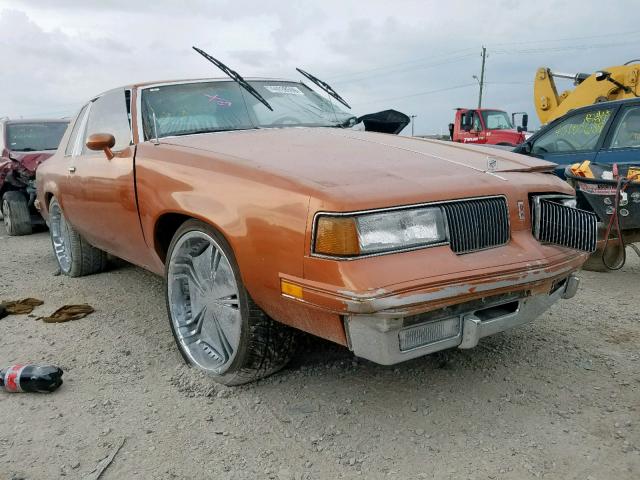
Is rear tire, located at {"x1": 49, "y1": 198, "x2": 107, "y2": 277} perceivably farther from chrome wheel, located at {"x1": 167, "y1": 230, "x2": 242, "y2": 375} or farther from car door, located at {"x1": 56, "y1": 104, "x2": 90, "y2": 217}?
chrome wheel, located at {"x1": 167, "y1": 230, "x2": 242, "y2": 375}

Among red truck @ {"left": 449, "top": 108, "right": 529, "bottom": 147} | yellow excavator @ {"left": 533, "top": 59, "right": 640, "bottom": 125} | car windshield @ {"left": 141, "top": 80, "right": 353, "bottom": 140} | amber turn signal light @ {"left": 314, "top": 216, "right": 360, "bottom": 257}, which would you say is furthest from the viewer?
red truck @ {"left": 449, "top": 108, "right": 529, "bottom": 147}

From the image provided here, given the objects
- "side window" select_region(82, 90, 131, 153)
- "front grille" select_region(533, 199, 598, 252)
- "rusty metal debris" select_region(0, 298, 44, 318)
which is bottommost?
"rusty metal debris" select_region(0, 298, 44, 318)

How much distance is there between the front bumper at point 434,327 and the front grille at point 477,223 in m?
0.23

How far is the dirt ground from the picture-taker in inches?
83.9

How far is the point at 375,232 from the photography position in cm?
211

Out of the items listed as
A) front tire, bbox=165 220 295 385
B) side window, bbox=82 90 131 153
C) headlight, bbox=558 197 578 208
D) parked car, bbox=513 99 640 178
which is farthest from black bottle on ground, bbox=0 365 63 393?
parked car, bbox=513 99 640 178

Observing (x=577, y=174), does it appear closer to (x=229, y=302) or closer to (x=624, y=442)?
(x=624, y=442)

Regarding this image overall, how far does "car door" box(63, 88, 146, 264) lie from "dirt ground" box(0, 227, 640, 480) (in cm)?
66

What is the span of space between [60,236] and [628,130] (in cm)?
553

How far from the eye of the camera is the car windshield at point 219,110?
3.41m

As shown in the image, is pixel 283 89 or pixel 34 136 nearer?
pixel 283 89

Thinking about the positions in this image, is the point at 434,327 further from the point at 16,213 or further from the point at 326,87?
the point at 16,213

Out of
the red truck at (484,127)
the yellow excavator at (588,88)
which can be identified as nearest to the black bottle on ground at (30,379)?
the yellow excavator at (588,88)

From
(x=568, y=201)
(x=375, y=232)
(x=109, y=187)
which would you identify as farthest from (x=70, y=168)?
(x=568, y=201)
